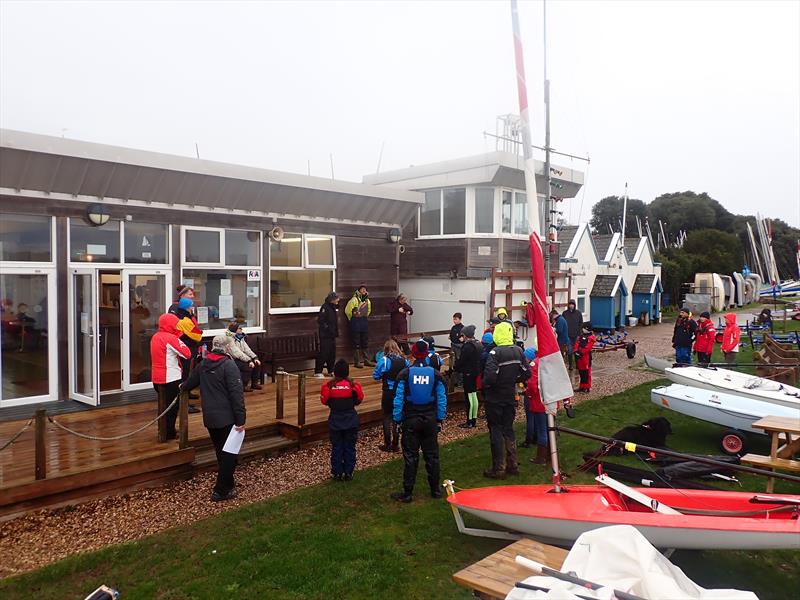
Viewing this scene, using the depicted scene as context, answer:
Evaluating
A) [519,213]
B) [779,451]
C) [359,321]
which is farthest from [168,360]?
[519,213]

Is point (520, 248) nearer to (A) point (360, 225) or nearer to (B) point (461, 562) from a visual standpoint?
(A) point (360, 225)

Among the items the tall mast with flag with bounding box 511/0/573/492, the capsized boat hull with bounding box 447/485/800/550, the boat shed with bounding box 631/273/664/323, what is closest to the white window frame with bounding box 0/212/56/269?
the capsized boat hull with bounding box 447/485/800/550

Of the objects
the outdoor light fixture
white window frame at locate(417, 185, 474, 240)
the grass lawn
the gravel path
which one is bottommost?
the grass lawn

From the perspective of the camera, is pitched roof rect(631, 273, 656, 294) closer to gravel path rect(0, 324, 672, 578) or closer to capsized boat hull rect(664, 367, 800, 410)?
capsized boat hull rect(664, 367, 800, 410)

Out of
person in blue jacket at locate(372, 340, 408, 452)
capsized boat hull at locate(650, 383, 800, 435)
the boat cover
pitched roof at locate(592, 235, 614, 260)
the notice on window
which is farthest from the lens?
pitched roof at locate(592, 235, 614, 260)

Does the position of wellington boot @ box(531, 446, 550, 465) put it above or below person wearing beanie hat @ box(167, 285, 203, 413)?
below

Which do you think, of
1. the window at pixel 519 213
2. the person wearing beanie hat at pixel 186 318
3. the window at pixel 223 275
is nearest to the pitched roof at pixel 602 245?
the window at pixel 519 213

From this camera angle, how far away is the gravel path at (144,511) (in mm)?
5270

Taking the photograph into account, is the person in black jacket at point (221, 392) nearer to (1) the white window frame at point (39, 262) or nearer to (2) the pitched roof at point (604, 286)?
(1) the white window frame at point (39, 262)

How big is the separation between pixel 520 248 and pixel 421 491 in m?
11.3

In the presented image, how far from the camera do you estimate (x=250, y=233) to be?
11.5 m

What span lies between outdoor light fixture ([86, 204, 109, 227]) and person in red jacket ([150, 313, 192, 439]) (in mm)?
2852

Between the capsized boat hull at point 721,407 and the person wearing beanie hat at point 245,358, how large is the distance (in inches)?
282

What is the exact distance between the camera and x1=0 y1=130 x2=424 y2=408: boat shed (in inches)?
336
